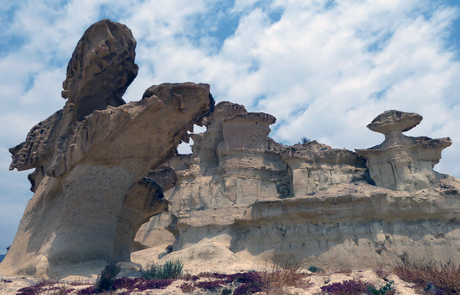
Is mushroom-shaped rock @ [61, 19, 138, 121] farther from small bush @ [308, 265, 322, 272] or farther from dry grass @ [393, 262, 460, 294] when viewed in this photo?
dry grass @ [393, 262, 460, 294]

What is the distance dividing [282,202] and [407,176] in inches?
239

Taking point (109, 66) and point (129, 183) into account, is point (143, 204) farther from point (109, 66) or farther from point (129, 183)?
point (109, 66)

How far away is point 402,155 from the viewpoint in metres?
16.1

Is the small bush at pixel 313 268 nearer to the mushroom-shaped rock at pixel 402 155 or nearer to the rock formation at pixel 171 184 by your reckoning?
the rock formation at pixel 171 184

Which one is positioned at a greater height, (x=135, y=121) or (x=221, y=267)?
(x=135, y=121)

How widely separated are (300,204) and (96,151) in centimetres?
776

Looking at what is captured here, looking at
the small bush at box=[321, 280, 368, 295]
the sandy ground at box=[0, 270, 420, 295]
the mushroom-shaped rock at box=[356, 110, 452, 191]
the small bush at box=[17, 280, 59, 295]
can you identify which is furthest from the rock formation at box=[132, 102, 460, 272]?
the small bush at box=[17, 280, 59, 295]

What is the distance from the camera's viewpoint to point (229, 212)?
17.4 meters

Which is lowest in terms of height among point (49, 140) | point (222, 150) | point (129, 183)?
point (129, 183)

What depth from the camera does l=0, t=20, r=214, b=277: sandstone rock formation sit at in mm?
10484

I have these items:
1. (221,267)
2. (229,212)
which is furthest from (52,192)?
(229,212)

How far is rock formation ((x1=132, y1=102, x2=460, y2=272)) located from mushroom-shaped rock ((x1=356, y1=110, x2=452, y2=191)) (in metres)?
0.05

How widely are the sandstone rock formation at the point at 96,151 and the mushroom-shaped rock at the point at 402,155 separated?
30.2ft

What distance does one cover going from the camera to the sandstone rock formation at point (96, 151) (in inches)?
413
